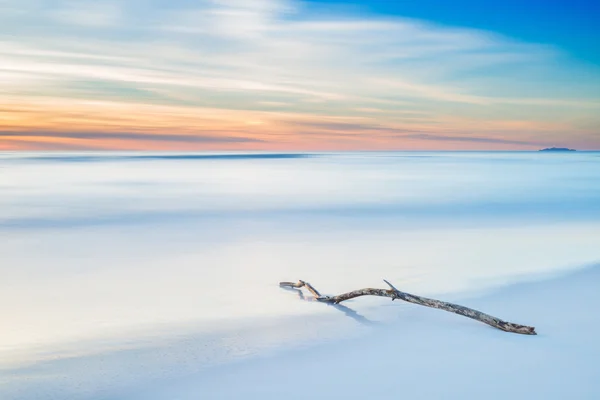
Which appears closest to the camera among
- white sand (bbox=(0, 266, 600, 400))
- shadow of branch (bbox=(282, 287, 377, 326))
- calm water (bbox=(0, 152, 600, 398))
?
white sand (bbox=(0, 266, 600, 400))

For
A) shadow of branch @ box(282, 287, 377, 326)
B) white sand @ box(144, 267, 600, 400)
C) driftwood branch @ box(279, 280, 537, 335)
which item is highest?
driftwood branch @ box(279, 280, 537, 335)

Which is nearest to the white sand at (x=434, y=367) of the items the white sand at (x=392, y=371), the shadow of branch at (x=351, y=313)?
the white sand at (x=392, y=371)

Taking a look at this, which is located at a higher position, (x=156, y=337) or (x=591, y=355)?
(x=591, y=355)

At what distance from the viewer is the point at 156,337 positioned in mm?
4816

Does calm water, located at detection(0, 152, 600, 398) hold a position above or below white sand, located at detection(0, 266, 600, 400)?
below

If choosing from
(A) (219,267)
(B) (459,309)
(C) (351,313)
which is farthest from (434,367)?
(A) (219,267)

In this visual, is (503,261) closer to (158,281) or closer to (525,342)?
(525,342)

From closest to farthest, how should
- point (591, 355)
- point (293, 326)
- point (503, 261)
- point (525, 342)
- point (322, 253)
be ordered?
point (591, 355)
point (525, 342)
point (293, 326)
point (503, 261)
point (322, 253)

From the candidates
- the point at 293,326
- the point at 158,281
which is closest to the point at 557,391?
the point at 293,326

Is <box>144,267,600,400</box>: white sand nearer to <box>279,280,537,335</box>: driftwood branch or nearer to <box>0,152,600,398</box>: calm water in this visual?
<box>279,280,537,335</box>: driftwood branch

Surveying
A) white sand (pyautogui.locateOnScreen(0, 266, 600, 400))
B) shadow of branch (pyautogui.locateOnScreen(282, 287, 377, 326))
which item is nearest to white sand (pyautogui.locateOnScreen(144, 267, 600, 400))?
white sand (pyautogui.locateOnScreen(0, 266, 600, 400))

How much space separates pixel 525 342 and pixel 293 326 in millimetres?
2004

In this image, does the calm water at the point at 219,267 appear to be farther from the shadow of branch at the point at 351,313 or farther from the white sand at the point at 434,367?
the white sand at the point at 434,367

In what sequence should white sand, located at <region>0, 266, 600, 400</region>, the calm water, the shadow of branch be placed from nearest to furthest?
white sand, located at <region>0, 266, 600, 400</region> < the calm water < the shadow of branch
